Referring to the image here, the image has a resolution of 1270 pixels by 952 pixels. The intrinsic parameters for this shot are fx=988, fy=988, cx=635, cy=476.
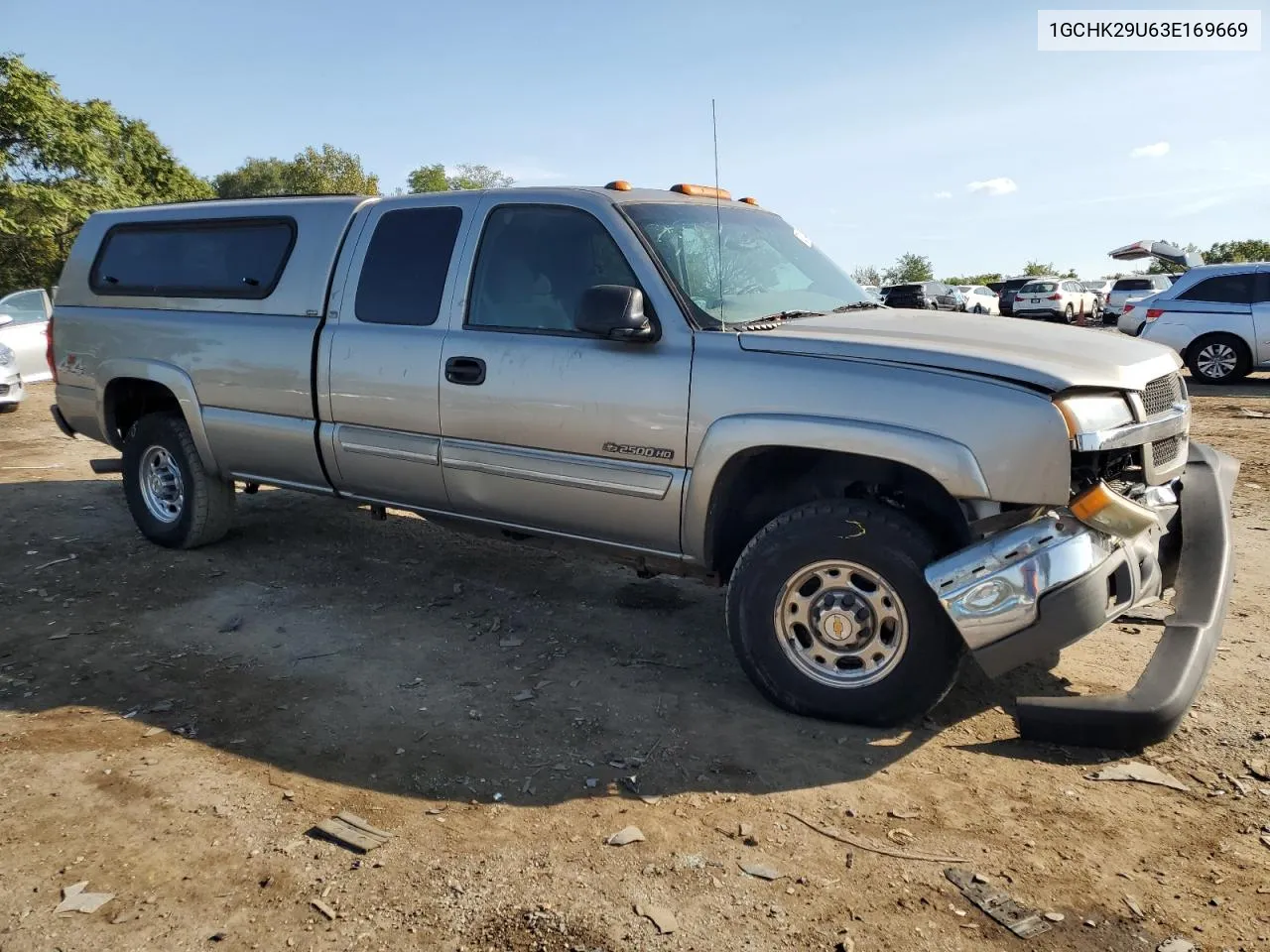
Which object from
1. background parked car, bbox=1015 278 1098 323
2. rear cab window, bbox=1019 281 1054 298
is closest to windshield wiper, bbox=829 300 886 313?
background parked car, bbox=1015 278 1098 323

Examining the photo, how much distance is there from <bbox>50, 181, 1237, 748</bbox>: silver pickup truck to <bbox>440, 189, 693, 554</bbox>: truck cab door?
0.04 feet

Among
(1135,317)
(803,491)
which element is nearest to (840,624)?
(803,491)

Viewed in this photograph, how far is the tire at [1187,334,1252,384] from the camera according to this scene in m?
13.4

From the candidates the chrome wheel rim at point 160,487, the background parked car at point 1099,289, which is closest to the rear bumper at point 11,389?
the chrome wheel rim at point 160,487

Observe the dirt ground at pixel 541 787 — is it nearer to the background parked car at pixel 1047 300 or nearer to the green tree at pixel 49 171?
the green tree at pixel 49 171

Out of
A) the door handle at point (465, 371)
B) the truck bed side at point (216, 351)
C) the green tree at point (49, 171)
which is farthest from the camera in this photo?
the green tree at point (49, 171)

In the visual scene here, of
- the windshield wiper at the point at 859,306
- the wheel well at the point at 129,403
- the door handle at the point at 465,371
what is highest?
the windshield wiper at the point at 859,306

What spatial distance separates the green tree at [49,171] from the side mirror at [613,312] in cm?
1941

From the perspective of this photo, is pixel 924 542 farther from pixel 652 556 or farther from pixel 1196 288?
pixel 1196 288

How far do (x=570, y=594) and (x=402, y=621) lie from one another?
0.89 meters

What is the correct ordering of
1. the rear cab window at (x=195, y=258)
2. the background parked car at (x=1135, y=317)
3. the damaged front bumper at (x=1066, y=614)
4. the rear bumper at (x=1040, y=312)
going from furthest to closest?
the rear bumper at (x=1040, y=312) → the background parked car at (x=1135, y=317) → the rear cab window at (x=195, y=258) → the damaged front bumper at (x=1066, y=614)

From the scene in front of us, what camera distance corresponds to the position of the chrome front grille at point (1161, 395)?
3617 mm

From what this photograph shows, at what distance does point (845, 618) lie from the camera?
3.58 metres

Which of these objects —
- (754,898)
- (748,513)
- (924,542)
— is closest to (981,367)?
(924,542)
